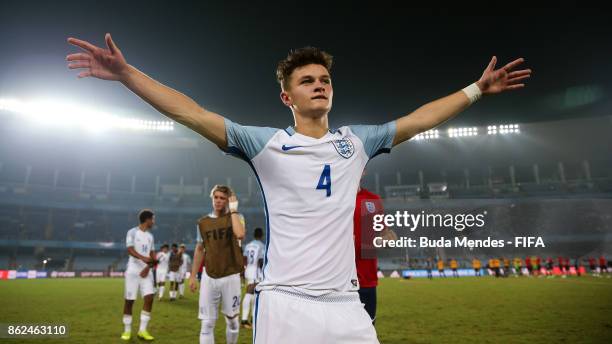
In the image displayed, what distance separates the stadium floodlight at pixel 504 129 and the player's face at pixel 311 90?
49974 millimetres

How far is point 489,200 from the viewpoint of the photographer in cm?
4691

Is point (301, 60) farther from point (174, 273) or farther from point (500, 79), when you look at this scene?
point (174, 273)

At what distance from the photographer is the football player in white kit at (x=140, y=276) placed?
821 centimetres

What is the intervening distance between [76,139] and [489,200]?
50227mm

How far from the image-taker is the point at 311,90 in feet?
7.63

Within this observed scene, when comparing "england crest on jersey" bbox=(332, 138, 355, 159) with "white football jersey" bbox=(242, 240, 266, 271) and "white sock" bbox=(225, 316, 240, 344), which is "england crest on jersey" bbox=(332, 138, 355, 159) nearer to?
"white sock" bbox=(225, 316, 240, 344)

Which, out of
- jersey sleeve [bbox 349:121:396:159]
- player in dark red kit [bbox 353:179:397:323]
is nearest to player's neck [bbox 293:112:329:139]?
jersey sleeve [bbox 349:121:396:159]

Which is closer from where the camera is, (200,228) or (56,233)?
(200,228)

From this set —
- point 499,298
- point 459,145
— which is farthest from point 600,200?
point 499,298

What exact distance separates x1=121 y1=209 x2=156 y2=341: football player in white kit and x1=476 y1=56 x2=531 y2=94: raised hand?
789 cm

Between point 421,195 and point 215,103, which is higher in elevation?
point 215,103

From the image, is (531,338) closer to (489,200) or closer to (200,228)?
(200,228)

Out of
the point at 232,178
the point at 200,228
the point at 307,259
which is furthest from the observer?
the point at 232,178

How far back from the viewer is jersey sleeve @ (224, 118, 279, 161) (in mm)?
2211
